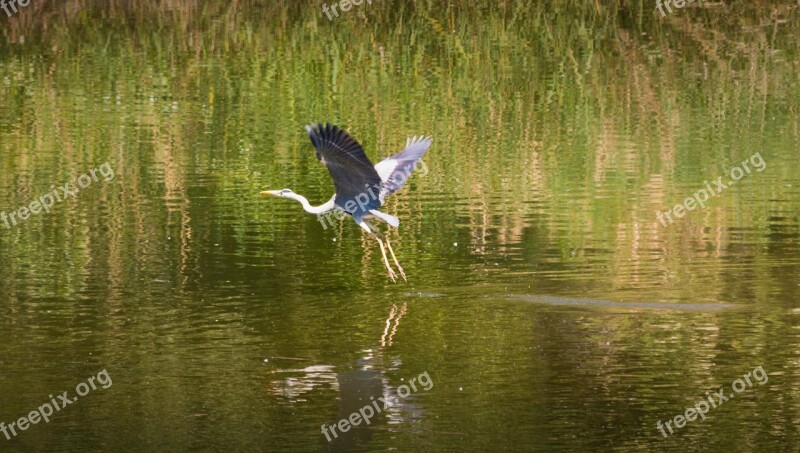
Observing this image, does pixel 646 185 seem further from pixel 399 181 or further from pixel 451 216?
pixel 399 181

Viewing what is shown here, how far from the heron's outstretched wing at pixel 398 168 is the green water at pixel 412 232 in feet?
2.29

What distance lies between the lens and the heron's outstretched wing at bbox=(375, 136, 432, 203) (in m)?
12.5

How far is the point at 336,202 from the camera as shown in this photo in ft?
41.3

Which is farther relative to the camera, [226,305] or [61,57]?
[61,57]

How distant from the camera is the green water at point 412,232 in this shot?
9125 mm

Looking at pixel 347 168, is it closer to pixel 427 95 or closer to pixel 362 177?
pixel 362 177

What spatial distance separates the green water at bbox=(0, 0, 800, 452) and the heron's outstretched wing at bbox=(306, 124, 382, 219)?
612 mm

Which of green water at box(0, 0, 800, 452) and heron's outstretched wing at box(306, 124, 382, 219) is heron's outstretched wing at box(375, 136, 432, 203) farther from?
green water at box(0, 0, 800, 452)

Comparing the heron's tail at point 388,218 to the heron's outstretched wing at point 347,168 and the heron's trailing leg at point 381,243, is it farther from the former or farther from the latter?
the heron's trailing leg at point 381,243

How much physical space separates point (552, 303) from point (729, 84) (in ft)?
35.3

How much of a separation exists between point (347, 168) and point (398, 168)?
2.72 feet

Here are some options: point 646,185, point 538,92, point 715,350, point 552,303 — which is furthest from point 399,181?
point 538,92

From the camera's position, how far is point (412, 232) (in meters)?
14.4

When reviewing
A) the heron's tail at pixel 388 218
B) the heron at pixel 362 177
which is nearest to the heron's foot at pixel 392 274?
the heron at pixel 362 177
